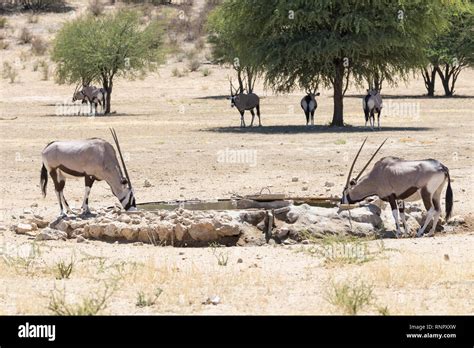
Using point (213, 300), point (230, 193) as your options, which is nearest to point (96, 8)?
point (230, 193)

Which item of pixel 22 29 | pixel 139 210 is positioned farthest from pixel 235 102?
pixel 22 29

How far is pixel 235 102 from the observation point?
35.4 metres

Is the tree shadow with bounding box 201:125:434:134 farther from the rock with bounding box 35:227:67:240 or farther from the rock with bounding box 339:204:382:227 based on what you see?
the rock with bounding box 35:227:67:240

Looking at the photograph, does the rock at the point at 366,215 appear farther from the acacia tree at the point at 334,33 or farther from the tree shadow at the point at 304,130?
the acacia tree at the point at 334,33

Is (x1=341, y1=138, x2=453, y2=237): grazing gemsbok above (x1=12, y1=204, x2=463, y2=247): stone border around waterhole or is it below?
above

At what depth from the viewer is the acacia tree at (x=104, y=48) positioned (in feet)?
147

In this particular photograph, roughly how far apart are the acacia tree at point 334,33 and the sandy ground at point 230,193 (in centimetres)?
205

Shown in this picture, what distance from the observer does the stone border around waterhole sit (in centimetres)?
1280

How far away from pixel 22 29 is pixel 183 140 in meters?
41.9

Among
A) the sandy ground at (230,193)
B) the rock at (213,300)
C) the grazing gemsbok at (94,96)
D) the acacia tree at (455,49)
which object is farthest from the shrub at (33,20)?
the rock at (213,300)

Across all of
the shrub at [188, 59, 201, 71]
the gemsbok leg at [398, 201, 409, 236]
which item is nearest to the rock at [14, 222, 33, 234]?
the gemsbok leg at [398, 201, 409, 236]

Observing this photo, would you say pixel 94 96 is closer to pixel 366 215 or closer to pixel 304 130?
pixel 304 130

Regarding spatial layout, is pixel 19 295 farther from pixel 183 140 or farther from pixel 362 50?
pixel 362 50

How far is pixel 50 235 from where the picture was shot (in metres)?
12.9
